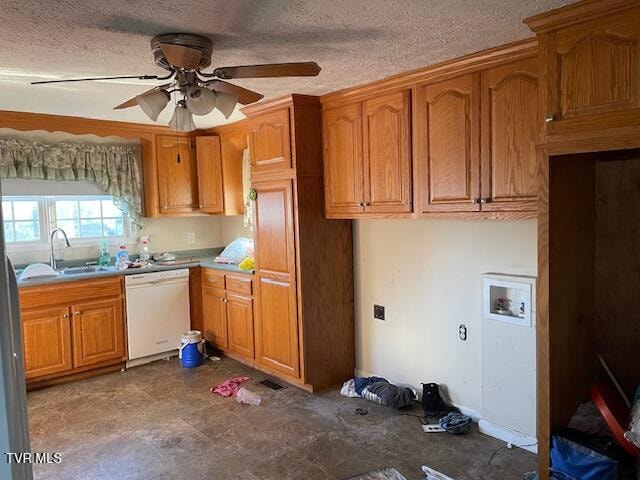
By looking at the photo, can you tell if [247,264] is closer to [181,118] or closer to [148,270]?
[148,270]

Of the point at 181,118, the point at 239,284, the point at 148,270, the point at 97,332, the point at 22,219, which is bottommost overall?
the point at 97,332

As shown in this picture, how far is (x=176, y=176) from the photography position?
15.9 ft

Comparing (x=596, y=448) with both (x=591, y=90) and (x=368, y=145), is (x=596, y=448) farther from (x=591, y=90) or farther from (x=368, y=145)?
(x=368, y=145)

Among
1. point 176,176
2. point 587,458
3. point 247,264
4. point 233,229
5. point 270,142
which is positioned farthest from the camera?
point 233,229

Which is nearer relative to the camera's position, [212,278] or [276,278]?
[276,278]

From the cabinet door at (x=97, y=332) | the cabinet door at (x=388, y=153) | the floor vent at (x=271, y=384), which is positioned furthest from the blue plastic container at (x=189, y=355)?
the cabinet door at (x=388, y=153)

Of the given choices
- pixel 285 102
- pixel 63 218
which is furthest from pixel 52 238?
pixel 285 102

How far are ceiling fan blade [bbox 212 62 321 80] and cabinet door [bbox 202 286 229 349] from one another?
8.70 feet

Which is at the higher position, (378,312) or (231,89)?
(231,89)

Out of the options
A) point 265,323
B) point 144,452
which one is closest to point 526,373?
point 265,323

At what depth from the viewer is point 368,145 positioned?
330 centimetres

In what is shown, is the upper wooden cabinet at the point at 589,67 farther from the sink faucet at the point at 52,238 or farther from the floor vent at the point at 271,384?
the sink faucet at the point at 52,238

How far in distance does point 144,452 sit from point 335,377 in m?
1.51

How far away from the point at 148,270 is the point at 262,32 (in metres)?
2.85
